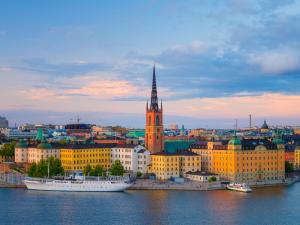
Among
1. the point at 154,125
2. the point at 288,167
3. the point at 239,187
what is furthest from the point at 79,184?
the point at 288,167

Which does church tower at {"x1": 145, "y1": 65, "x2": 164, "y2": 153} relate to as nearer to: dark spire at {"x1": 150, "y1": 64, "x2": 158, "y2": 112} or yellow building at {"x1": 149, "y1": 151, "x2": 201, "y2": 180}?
dark spire at {"x1": 150, "y1": 64, "x2": 158, "y2": 112}

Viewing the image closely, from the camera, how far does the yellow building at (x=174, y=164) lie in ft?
169

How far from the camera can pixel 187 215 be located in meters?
34.8

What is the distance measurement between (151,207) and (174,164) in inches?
557

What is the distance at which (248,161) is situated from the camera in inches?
2025

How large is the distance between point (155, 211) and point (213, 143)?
18.2 meters

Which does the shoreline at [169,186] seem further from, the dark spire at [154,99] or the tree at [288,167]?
the tree at [288,167]

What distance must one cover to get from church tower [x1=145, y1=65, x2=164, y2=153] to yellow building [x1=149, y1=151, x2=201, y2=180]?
12.5 feet

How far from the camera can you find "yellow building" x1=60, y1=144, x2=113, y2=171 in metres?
55.1

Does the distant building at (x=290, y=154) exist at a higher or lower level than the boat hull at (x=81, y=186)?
higher

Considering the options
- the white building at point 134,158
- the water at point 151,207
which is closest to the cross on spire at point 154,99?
the white building at point 134,158

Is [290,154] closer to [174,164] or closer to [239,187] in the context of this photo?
[174,164]

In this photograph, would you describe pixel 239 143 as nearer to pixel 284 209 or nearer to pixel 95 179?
pixel 95 179

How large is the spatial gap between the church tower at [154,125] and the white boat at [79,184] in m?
9.36
